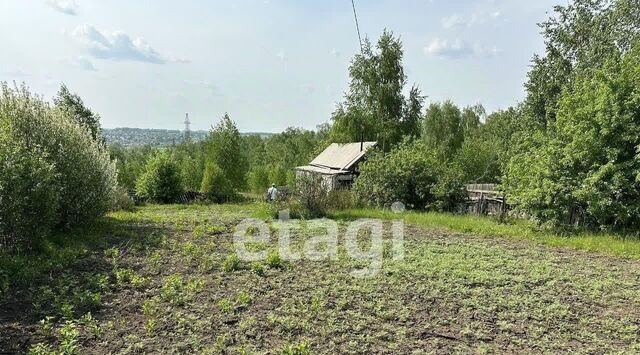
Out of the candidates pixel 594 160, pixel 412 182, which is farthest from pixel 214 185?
pixel 594 160

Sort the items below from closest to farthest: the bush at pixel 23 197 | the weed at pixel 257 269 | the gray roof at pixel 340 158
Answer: the weed at pixel 257 269 → the bush at pixel 23 197 → the gray roof at pixel 340 158

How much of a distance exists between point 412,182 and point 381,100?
33.7 ft

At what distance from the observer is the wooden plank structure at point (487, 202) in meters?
14.3

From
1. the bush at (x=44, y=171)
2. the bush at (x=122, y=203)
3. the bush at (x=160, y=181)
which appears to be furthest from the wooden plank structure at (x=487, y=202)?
the bush at (x=160, y=181)

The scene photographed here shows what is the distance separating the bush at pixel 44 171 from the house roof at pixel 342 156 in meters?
12.1

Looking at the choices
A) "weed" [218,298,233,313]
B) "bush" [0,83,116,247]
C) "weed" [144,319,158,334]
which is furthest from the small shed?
"weed" [144,319,158,334]

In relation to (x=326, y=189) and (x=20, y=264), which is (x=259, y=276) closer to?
(x=20, y=264)

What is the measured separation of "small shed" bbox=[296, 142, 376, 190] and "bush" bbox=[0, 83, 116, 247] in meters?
10.0

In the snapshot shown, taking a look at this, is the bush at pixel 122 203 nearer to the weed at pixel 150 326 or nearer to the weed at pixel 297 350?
the weed at pixel 150 326

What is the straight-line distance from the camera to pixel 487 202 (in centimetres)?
1508

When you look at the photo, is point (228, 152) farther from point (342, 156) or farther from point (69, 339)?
point (69, 339)

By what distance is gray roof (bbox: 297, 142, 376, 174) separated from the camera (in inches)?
841

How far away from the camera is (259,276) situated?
6.73 m

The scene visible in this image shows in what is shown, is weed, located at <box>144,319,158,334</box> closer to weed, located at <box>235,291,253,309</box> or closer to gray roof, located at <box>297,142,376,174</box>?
weed, located at <box>235,291,253,309</box>
